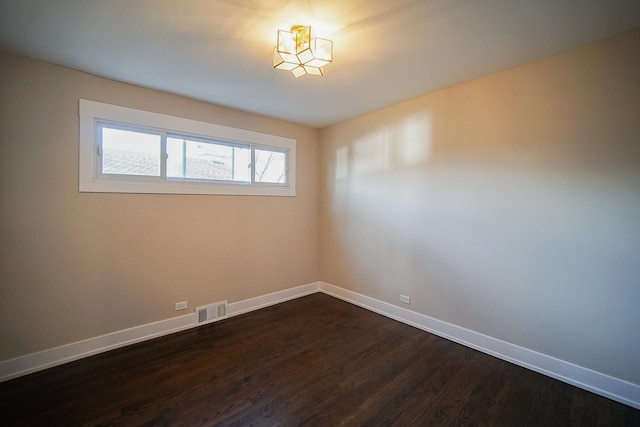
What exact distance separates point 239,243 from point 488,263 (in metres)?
2.78

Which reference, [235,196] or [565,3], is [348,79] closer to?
[565,3]

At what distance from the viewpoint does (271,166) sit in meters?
3.76

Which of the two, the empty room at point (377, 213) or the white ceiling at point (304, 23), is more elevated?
the white ceiling at point (304, 23)

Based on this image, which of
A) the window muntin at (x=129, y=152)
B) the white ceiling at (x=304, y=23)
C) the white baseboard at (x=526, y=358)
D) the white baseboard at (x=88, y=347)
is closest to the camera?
the white ceiling at (x=304, y=23)

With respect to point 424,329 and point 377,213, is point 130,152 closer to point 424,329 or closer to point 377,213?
point 377,213

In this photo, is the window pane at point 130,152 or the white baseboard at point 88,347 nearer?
the white baseboard at point 88,347

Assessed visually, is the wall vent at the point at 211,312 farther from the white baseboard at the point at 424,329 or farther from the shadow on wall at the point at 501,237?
the shadow on wall at the point at 501,237

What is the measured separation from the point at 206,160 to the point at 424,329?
3.21 m

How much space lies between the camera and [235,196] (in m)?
3.31

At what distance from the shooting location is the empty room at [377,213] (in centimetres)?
176

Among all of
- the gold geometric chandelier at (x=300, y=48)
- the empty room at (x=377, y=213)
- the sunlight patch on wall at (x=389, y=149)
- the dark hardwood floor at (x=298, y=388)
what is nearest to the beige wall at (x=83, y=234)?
the empty room at (x=377, y=213)

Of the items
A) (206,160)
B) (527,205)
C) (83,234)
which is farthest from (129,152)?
(527,205)

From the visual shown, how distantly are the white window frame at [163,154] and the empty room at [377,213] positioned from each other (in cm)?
2

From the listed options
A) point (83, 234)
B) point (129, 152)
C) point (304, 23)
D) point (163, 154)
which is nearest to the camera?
point (304, 23)
